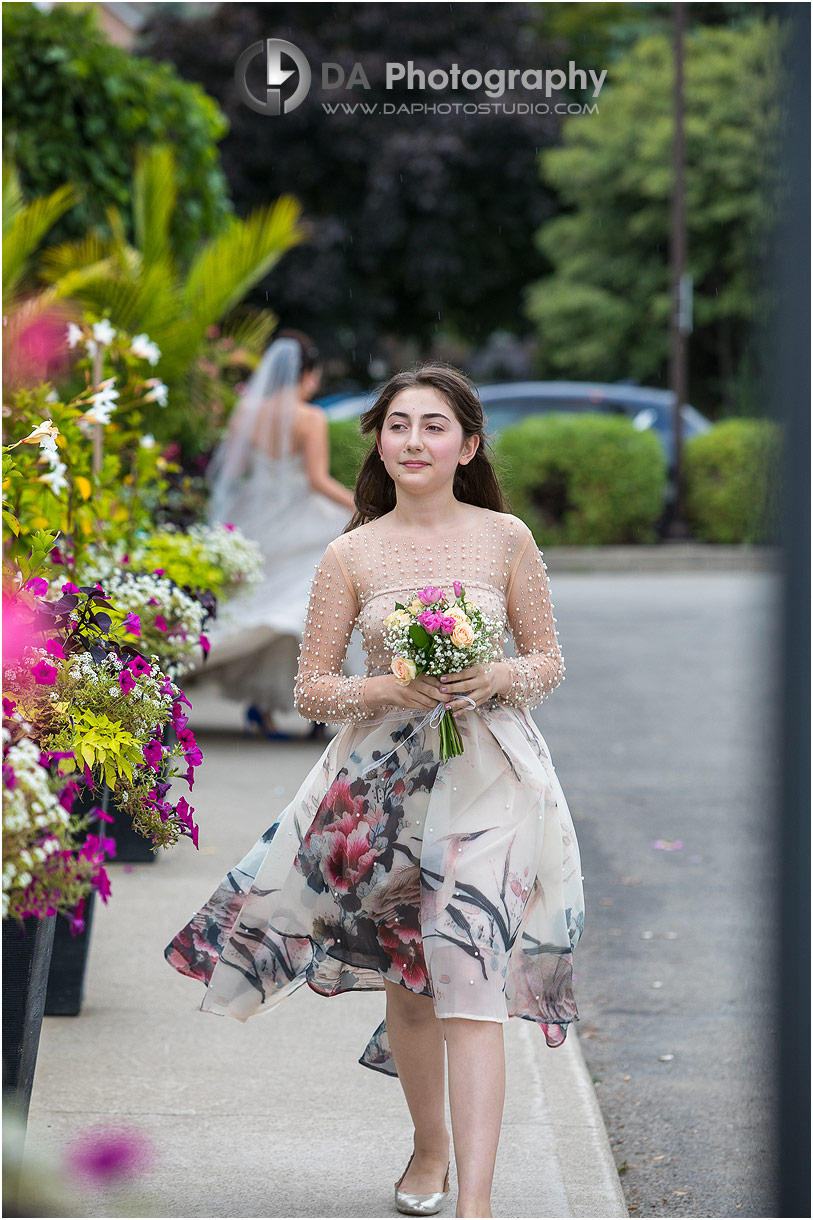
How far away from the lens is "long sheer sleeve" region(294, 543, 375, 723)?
295 centimetres

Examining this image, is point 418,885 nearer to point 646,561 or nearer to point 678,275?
point 646,561

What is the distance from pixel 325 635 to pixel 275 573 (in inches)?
213

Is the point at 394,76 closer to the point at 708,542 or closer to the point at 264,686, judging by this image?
the point at 264,686

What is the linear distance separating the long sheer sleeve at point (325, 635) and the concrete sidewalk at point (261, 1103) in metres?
1.02

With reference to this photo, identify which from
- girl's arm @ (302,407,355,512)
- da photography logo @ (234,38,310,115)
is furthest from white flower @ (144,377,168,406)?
girl's arm @ (302,407,355,512)

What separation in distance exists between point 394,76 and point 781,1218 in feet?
8.79

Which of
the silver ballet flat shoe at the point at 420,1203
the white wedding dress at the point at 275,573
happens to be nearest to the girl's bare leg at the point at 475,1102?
the silver ballet flat shoe at the point at 420,1203

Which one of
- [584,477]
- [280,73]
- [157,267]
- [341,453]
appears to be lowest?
[584,477]

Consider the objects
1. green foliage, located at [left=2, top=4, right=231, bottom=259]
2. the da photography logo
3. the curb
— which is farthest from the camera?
the curb

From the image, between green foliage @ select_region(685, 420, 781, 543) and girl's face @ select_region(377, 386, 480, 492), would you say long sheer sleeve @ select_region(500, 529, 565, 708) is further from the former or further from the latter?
green foliage @ select_region(685, 420, 781, 543)

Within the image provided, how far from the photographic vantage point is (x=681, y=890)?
19.1 ft

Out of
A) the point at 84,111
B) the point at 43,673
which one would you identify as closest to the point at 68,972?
the point at 43,673

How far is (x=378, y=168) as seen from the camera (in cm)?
2633

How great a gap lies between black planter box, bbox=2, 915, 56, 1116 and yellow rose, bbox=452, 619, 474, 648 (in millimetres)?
860
